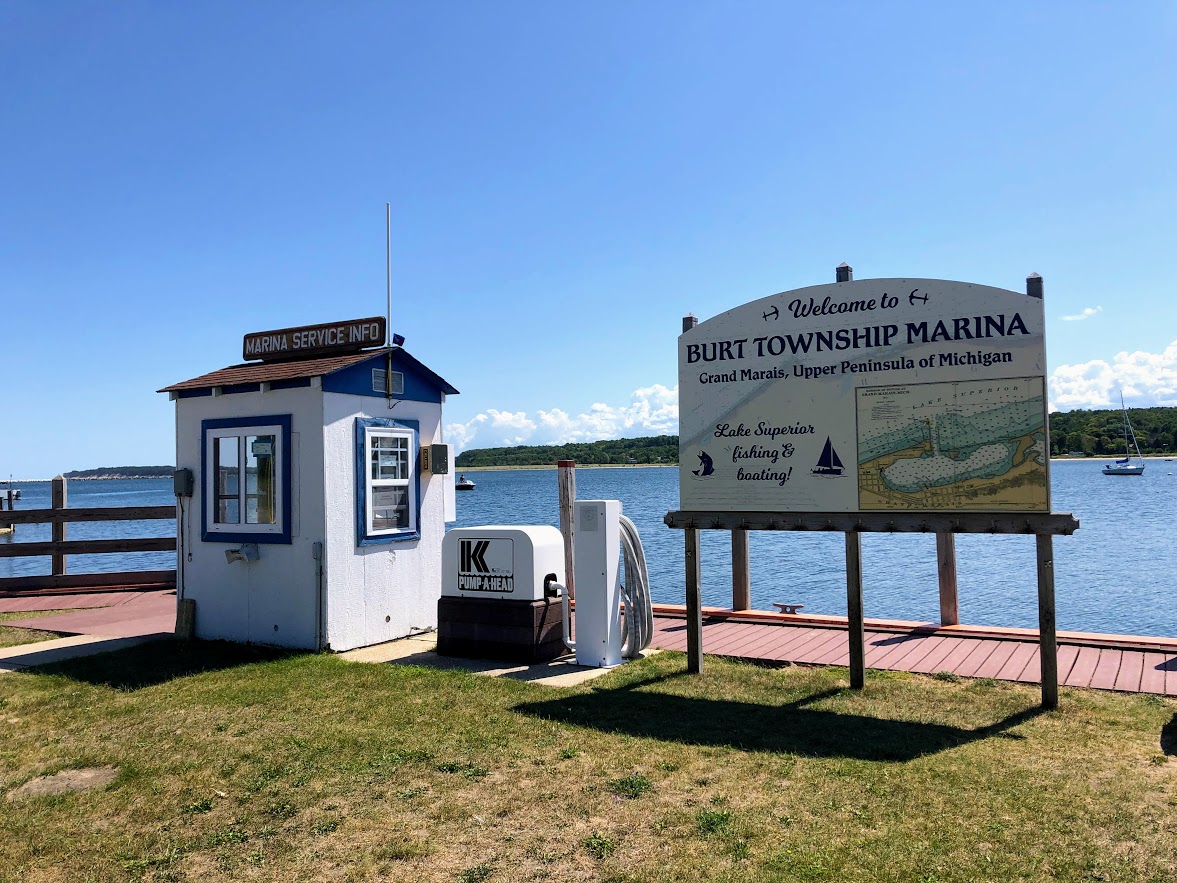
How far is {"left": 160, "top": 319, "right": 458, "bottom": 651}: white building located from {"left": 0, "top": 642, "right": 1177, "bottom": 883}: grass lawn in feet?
4.78

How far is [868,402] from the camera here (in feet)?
21.3

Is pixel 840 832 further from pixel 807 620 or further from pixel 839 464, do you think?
pixel 807 620

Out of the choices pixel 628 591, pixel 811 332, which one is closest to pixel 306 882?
pixel 628 591

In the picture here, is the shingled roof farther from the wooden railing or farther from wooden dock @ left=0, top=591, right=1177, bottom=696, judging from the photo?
the wooden railing

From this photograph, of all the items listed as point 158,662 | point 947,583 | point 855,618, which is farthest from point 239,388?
point 947,583

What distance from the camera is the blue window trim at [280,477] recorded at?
27.4ft

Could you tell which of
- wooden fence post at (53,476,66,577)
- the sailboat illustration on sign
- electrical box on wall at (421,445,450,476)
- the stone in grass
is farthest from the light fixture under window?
Result: wooden fence post at (53,476,66,577)

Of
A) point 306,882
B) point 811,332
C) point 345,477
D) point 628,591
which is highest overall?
point 811,332

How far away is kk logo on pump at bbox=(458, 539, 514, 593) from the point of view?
796 centimetres

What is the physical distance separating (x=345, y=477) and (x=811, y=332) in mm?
4548

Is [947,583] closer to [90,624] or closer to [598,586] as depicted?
[598,586]

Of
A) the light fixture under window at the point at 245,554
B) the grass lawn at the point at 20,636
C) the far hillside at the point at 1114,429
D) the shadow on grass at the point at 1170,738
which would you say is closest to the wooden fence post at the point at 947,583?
the shadow on grass at the point at 1170,738

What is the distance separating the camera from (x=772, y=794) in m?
4.43

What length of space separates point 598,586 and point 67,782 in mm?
4149
